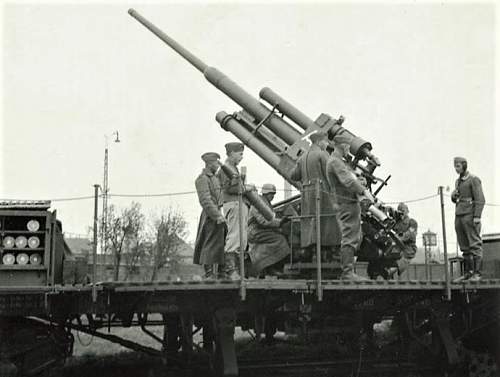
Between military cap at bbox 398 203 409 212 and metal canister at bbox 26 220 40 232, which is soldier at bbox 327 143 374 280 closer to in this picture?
military cap at bbox 398 203 409 212

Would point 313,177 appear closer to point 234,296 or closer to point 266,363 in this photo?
point 234,296

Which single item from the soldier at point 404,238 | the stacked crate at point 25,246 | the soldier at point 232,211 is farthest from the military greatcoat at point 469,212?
the stacked crate at point 25,246

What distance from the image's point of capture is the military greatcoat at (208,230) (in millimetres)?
7250

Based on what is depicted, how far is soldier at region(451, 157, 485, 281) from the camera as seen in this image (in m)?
8.52

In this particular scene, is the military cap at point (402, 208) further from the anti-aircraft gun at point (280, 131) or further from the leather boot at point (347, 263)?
the leather boot at point (347, 263)

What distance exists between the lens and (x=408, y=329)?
28.2 ft

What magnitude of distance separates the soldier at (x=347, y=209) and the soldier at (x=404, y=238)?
75.1 inches

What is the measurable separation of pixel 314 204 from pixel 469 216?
232 cm

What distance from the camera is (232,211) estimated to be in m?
7.33

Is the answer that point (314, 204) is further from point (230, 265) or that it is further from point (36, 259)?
point (36, 259)

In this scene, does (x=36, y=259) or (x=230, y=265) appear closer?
(x=36, y=259)

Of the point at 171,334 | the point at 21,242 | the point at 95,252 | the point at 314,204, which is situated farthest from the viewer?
the point at 171,334

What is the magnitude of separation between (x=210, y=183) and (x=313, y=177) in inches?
47.9

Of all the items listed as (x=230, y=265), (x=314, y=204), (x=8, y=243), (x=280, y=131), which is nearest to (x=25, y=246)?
(x=8, y=243)
